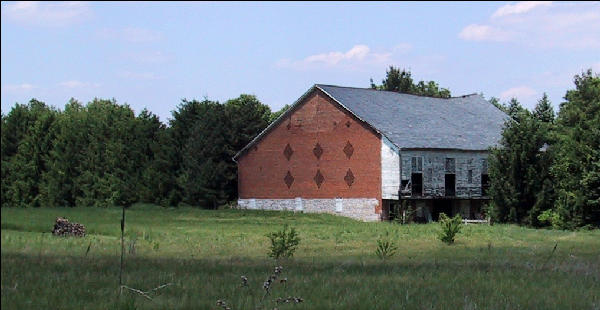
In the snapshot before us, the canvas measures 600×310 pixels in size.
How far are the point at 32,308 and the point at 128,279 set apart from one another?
17.2ft

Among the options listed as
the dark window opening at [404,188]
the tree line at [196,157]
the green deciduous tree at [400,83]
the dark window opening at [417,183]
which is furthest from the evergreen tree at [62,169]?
the green deciduous tree at [400,83]

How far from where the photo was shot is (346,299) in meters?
13.8

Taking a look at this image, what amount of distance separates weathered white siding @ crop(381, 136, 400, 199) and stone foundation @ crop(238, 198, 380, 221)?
4.43ft

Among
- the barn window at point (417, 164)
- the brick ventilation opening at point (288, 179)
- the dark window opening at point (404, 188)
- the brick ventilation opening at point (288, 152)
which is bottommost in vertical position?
the dark window opening at point (404, 188)

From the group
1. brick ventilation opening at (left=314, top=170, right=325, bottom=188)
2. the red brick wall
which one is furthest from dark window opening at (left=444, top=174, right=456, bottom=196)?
brick ventilation opening at (left=314, top=170, right=325, bottom=188)

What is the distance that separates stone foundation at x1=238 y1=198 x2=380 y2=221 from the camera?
65.7 meters

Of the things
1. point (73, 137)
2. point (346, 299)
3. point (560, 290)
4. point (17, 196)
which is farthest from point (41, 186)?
point (560, 290)

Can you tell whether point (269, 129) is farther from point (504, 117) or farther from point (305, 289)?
point (305, 289)

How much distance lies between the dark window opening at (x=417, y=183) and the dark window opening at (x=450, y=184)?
3.32m

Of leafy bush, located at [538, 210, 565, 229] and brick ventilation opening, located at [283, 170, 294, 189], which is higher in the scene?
brick ventilation opening, located at [283, 170, 294, 189]

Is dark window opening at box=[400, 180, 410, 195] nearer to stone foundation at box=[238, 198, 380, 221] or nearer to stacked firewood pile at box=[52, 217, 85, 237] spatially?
stone foundation at box=[238, 198, 380, 221]

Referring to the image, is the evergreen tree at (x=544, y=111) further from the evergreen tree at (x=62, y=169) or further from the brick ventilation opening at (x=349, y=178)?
the evergreen tree at (x=62, y=169)

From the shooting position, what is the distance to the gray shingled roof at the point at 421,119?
6675 cm

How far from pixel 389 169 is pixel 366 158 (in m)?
2.38
